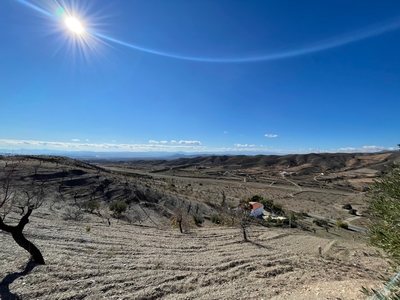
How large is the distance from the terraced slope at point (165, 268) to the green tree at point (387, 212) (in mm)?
2439

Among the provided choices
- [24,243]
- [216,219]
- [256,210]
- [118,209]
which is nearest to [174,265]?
[24,243]

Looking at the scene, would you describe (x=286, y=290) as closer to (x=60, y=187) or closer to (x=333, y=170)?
(x=60, y=187)

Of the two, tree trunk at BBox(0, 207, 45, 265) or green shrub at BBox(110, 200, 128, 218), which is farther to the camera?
green shrub at BBox(110, 200, 128, 218)

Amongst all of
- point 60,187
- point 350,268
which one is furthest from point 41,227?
point 60,187

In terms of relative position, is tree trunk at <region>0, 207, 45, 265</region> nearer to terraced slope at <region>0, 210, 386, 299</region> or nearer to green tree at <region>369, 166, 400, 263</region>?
terraced slope at <region>0, 210, 386, 299</region>

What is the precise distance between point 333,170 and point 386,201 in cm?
14031

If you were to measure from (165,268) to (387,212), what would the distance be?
8.43 meters

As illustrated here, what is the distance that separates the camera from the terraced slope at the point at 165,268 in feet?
36.1

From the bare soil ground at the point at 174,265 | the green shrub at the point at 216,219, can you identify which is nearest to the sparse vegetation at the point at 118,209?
the bare soil ground at the point at 174,265

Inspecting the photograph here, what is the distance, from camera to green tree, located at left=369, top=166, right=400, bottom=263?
8.03 meters

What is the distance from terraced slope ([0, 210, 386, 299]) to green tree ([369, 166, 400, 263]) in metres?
2.44

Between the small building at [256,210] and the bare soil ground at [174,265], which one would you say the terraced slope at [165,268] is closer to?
the bare soil ground at [174,265]

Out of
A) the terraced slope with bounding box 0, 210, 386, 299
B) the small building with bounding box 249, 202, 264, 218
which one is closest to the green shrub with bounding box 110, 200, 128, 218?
the terraced slope with bounding box 0, 210, 386, 299

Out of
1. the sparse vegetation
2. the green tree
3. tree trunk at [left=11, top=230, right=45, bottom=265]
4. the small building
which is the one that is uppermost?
the green tree
